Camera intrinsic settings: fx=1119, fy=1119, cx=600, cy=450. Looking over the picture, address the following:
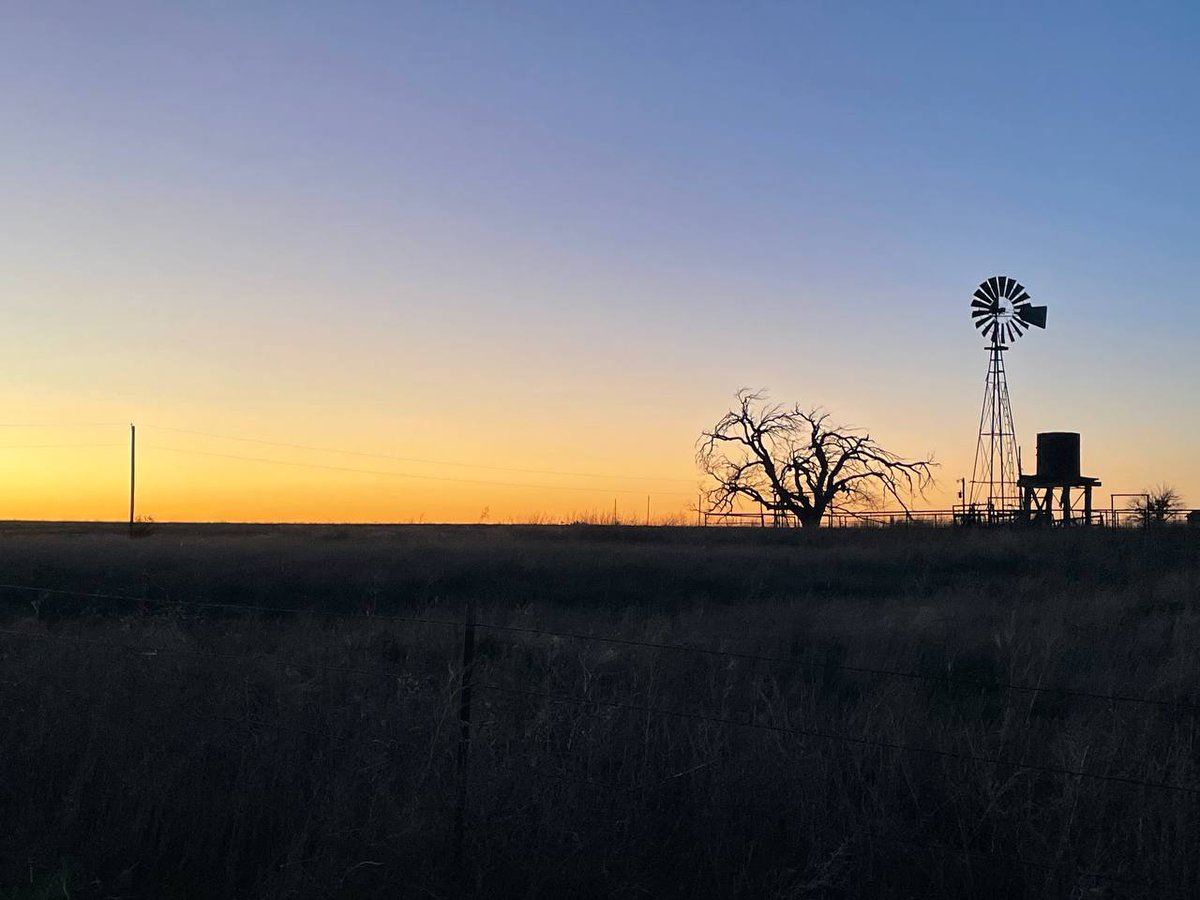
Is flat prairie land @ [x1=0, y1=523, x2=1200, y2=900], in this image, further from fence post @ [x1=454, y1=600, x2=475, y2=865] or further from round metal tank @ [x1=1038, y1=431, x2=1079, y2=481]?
round metal tank @ [x1=1038, y1=431, x2=1079, y2=481]

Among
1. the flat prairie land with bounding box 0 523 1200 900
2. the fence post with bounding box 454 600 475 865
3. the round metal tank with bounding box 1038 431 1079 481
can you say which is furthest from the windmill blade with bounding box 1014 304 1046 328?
the fence post with bounding box 454 600 475 865

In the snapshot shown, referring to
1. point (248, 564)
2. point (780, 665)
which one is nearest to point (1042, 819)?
point (780, 665)

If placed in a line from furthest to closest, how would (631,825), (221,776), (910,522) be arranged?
(910,522)
(221,776)
(631,825)

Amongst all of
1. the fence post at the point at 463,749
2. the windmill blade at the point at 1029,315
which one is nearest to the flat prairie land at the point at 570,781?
the fence post at the point at 463,749

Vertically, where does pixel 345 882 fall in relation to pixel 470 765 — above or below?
below

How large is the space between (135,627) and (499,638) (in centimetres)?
463

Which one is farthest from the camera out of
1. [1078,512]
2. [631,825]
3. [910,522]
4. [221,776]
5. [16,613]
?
[910,522]

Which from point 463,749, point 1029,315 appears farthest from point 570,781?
point 1029,315

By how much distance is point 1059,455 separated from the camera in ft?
161

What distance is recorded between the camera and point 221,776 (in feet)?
24.6

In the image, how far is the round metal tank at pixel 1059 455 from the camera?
48969 millimetres

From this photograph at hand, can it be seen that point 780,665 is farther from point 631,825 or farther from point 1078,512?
point 1078,512

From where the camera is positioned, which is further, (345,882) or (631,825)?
(631,825)

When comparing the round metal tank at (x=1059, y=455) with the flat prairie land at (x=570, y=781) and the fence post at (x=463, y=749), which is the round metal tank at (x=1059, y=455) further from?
the fence post at (x=463, y=749)
